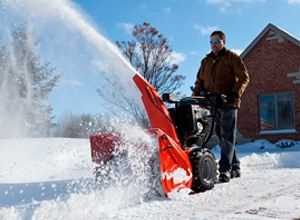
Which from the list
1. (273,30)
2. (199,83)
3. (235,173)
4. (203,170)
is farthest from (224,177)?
(273,30)

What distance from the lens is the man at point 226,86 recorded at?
17.6 ft

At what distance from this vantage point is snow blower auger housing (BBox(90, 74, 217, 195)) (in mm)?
4160

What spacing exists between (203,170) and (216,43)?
1.71 metres

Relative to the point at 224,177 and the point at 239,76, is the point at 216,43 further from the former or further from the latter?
the point at 224,177

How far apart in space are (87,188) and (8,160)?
15.5 ft

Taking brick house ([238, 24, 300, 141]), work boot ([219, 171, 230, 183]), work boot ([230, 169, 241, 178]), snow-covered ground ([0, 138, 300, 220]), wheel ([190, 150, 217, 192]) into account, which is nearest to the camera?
snow-covered ground ([0, 138, 300, 220])

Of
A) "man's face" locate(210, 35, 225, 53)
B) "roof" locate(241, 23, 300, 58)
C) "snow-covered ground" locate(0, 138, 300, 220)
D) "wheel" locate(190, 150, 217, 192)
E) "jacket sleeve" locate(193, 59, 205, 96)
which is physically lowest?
"snow-covered ground" locate(0, 138, 300, 220)

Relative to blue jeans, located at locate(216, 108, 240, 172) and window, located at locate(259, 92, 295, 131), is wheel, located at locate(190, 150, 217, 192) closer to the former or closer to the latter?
blue jeans, located at locate(216, 108, 240, 172)

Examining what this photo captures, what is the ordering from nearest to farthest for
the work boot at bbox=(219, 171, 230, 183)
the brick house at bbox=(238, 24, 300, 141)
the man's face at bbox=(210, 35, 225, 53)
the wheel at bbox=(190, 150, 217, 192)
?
the wheel at bbox=(190, 150, 217, 192), the work boot at bbox=(219, 171, 230, 183), the man's face at bbox=(210, 35, 225, 53), the brick house at bbox=(238, 24, 300, 141)

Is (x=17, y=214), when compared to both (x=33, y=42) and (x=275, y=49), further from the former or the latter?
(x=33, y=42)

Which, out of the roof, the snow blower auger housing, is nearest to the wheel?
the snow blower auger housing

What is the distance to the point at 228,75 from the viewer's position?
5.52m

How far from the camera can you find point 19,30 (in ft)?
68.2

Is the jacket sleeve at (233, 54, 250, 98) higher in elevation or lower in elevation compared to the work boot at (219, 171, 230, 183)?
higher
